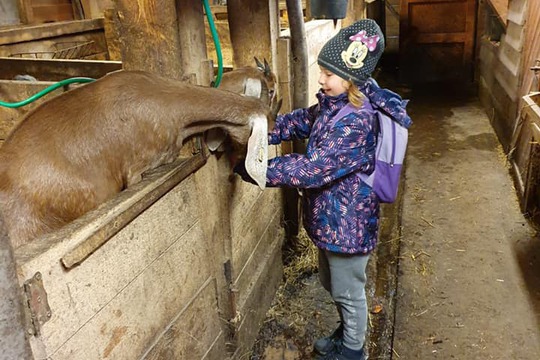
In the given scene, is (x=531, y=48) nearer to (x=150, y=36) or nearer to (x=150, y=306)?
(x=150, y=36)

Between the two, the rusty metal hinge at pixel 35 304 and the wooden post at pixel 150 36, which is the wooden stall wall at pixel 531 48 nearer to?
the wooden post at pixel 150 36

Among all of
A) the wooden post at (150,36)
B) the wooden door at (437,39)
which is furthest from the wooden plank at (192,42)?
the wooden door at (437,39)

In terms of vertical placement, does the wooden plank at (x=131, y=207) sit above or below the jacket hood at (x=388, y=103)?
below

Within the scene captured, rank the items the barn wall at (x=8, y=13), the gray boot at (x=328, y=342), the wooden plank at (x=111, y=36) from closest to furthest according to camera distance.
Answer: the gray boot at (x=328, y=342) < the wooden plank at (x=111, y=36) < the barn wall at (x=8, y=13)

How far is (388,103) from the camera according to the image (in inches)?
85.7

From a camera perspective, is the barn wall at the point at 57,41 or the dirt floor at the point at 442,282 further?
the barn wall at the point at 57,41

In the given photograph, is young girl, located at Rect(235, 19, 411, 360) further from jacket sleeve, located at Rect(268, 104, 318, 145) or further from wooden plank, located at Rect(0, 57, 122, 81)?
wooden plank, located at Rect(0, 57, 122, 81)

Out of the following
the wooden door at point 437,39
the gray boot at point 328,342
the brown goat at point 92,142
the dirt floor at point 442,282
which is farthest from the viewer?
the wooden door at point 437,39

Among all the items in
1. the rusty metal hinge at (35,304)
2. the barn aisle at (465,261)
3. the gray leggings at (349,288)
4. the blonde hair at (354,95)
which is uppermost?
the blonde hair at (354,95)

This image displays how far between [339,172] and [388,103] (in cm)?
37

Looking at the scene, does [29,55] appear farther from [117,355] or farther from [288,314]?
[117,355]

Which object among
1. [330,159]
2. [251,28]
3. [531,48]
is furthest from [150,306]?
[531,48]

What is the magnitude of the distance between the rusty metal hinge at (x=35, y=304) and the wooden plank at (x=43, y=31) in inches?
181

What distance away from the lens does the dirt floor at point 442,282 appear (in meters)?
2.84
